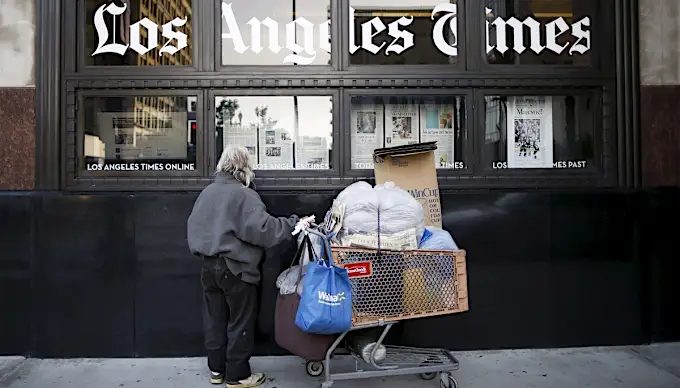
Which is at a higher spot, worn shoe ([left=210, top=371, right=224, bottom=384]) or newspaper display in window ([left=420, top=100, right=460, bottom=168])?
newspaper display in window ([left=420, top=100, right=460, bottom=168])

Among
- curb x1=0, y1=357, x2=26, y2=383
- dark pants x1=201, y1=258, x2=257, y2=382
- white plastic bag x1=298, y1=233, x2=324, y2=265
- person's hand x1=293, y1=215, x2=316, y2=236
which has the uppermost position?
Result: person's hand x1=293, y1=215, x2=316, y2=236

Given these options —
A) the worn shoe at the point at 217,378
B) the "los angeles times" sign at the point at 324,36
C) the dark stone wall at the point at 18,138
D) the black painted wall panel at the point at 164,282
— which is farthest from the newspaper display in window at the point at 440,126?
the dark stone wall at the point at 18,138

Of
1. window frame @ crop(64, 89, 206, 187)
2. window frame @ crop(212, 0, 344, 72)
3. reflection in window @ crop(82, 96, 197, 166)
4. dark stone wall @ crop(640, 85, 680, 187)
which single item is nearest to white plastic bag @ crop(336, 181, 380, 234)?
window frame @ crop(212, 0, 344, 72)

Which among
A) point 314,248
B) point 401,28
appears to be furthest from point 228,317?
point 401,28

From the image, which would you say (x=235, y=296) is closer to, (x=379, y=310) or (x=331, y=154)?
(x=379, y=310)

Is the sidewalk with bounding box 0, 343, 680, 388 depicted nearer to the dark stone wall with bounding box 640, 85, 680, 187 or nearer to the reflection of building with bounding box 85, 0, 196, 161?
the dark stone wall with bounding box 640, 85, 680, 187

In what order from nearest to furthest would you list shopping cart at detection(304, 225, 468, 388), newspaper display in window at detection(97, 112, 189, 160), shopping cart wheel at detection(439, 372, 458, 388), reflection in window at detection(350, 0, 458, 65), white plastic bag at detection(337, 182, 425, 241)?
shopping cart at detection(304, 225, 468, 388) → white plastic bag at detection(337, 182, 425, 241) → shopping cart wheel at detection(439, 372, 458, 388) → newspaper display in window at detection(97, 112, 189, 160) → reflection in window at detection(350, 0, 458, 65)

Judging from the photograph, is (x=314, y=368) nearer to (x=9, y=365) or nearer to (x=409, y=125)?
(x=409, y=125)

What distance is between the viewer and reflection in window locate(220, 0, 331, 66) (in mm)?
5973

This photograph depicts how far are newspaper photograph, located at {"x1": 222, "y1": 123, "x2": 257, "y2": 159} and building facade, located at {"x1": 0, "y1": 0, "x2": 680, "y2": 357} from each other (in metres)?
0.02

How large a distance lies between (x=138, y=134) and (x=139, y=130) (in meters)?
0.04

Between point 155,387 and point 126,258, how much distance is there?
1294mm

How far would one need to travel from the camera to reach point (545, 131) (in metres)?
6.13

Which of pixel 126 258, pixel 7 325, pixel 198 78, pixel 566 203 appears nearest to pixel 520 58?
pixel 566 203
